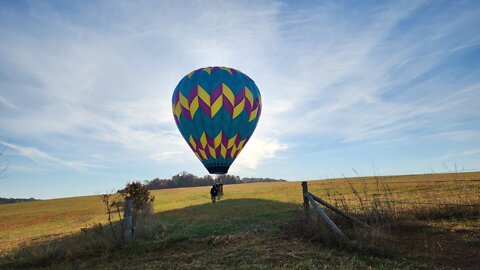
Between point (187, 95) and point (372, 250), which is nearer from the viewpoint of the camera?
point (372, 250)

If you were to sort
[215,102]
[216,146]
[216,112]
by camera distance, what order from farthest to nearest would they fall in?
[216,146]
[216,112]
[215,102]

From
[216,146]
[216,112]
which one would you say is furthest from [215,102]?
[216,146]

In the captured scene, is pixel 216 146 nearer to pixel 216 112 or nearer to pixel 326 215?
pixel 216 112

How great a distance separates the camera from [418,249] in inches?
273

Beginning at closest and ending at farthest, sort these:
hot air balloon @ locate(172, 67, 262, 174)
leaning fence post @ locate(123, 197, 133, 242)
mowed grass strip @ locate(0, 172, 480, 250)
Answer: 1. leaning fence post @ locate(123, 197, 133, 242)
2. mowed grass strip @ locate(0, 172, 480, 250)
3. hot air balloon @ locate(172, 67, 262, 174)

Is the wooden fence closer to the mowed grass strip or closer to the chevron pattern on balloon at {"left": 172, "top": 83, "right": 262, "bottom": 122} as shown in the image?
the mowed grass strip

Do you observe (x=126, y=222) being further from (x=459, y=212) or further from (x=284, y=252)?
(x=459, y=212)

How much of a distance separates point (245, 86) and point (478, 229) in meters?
15.1

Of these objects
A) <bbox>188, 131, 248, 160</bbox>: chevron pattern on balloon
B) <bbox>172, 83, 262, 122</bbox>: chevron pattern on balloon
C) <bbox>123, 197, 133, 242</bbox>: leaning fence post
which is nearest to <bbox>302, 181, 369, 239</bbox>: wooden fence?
<bbox>123, 197, 133, 242</bbox>: leaning fence post

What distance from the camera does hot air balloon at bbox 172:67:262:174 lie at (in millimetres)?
19797

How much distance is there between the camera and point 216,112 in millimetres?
19750

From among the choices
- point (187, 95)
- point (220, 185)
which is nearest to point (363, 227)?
point (187, 95)

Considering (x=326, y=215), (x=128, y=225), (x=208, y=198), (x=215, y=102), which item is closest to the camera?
(x=326, y=215)

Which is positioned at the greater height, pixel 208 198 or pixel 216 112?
pixel 216 112
